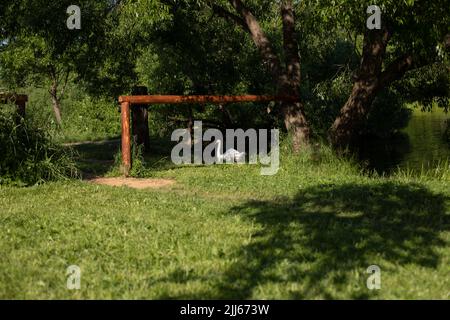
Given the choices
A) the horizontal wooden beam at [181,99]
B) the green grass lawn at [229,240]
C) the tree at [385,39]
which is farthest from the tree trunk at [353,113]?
the green grass lawn at [229,240]

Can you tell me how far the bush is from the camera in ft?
32.0

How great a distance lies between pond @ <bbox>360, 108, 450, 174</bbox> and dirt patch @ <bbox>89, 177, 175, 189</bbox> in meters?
8.13

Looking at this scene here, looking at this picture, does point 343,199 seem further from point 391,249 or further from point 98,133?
point 98,133

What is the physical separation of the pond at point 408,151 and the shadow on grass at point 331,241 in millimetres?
8922

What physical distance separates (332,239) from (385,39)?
738 cm

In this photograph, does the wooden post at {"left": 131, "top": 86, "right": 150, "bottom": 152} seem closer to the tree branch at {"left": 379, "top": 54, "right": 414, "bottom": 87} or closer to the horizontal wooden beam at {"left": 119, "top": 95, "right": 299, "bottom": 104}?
the horizontal wooden beam at {"left": 119, "top": 95, "right": 299, "bottom": 104}

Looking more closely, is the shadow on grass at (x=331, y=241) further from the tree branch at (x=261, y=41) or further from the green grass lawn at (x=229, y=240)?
the tree branch at (x=261, y=41)

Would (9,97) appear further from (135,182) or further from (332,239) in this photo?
(332,239)

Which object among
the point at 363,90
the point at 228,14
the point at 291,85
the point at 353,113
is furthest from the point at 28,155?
the point at 363,90

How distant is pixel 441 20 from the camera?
977 centimetres

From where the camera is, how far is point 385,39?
12.0 metres

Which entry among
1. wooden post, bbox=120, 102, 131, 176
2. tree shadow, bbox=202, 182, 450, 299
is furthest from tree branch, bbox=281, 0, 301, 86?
tree shadow, bbox=202, 182, 450, 299

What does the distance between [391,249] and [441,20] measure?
5.74 metres
